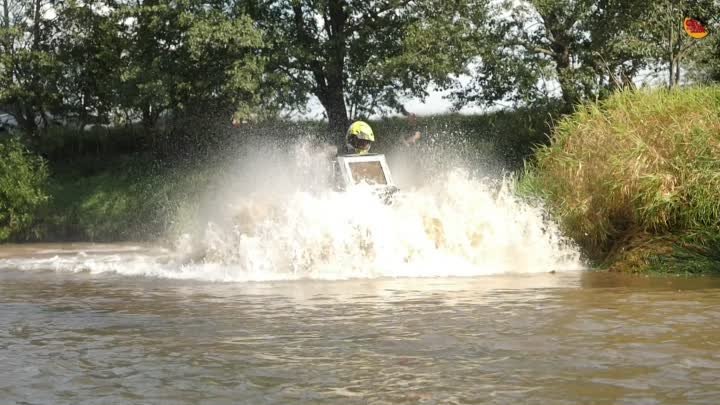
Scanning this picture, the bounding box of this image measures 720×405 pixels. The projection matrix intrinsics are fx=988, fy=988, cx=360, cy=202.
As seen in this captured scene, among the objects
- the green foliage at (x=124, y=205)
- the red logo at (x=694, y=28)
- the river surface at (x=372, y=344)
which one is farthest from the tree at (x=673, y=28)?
the river surface at (x=372, y=344)

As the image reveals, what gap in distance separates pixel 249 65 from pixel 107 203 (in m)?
5.61

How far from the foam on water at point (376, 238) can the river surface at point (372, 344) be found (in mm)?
1489

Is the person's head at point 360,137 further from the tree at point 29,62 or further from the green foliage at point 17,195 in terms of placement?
the tree at point 29,62

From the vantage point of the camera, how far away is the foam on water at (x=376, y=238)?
43.0ft

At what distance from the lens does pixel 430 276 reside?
12.5 metres

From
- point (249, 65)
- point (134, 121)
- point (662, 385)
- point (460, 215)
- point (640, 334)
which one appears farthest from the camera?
point (134, 121)

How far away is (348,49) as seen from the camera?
81.0 feet

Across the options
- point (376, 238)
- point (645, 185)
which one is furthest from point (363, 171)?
point (645, 185)

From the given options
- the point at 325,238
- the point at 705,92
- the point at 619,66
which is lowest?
the point at 325,238

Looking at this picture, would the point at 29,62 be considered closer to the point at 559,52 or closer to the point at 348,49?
the point at 348,49

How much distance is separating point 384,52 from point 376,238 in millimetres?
12129

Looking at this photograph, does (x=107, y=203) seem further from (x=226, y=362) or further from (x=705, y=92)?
(x=226, y=362)

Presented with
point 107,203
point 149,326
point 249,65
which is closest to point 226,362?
point 149,326

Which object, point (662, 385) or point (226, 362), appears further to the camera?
point (226, 362)
